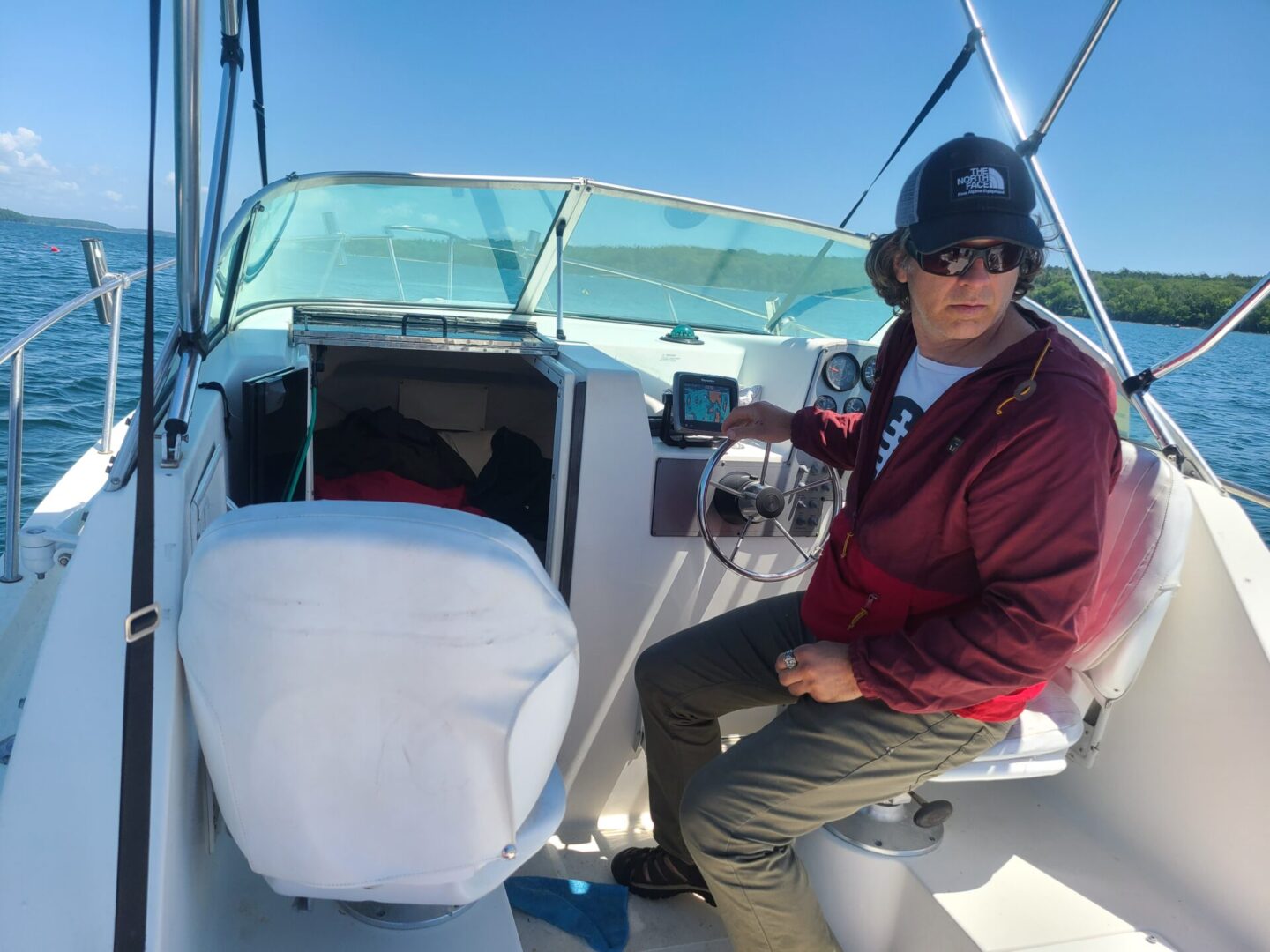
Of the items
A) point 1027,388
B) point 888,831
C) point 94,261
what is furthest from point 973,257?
point 94,261

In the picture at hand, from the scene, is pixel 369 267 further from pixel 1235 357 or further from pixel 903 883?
pixel 1235 357

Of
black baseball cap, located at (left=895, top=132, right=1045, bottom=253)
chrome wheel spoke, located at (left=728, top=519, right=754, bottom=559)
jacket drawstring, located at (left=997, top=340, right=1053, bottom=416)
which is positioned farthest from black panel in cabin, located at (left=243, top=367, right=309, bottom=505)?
jacket drawstring, located at (left=997, top=340, right=1053, bottom=416)

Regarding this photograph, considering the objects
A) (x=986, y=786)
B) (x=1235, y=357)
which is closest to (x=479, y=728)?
(x=986, y=786)

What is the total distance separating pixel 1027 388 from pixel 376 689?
3.30 ft

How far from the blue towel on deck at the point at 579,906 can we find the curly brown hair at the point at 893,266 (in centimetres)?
145

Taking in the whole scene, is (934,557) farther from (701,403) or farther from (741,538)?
(701,403)

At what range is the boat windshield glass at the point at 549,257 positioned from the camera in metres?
3.16

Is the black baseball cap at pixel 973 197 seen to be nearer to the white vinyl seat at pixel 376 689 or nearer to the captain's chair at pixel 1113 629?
the captain's chair at pixel 1113 629

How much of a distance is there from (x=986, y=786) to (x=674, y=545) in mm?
1021

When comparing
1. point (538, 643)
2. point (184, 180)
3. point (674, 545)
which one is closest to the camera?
point (538, 643)

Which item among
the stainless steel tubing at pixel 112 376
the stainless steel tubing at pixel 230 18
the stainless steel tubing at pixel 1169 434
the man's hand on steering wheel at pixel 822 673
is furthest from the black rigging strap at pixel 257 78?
the stainless steel tubing at pixel 1169 434

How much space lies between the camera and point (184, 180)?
1.37 m

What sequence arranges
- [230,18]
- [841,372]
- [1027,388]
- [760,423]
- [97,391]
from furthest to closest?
[97,391]
[841,372]
[760,423]
[230,18]
[1027,388]

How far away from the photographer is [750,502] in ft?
6.66
